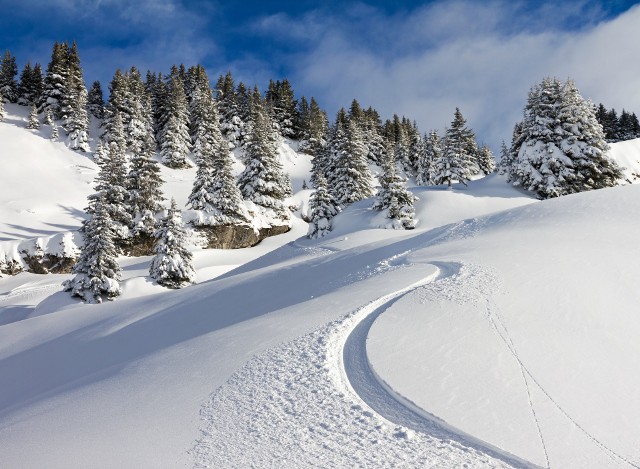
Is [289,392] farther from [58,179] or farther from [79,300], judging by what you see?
[58,179]

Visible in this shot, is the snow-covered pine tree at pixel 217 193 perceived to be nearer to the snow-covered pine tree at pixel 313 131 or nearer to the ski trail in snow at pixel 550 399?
the ski trail in snow at pixel 550 399

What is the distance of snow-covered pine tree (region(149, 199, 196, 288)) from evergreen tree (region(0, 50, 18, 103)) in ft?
203

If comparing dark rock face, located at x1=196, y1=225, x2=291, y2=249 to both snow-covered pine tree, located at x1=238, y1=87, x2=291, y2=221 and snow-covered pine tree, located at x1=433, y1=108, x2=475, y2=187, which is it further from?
snow-covered pine tree, located at x1=433, y1=108, x2=475, y2=187

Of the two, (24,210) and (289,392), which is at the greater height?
(24,210)

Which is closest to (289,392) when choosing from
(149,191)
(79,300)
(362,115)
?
(79,300)

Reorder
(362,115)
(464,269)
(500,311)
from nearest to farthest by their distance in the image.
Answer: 1. (500,311)
2. (464,269)
3. (362,115)

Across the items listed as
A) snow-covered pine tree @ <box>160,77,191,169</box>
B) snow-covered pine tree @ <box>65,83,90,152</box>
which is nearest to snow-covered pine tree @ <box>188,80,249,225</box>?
snow-covered pine tree @ <box>160,77,191,169</box>

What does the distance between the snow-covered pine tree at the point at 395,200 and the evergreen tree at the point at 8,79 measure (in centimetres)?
6810

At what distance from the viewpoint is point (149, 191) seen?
35156 millimetres

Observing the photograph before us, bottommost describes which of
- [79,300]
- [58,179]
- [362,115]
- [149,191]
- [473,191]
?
[79,300]

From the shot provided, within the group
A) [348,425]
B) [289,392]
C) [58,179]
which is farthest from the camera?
[58,179]

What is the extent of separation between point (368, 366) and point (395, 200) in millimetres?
27699

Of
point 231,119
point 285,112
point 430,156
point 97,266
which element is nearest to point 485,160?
point 430,156

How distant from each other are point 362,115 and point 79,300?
6443cm
